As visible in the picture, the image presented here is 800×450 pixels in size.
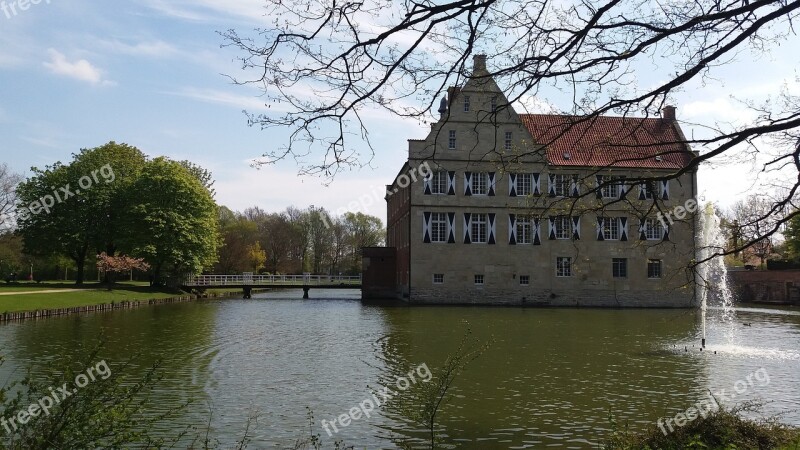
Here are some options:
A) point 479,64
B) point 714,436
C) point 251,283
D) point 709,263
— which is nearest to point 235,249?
point 251,283

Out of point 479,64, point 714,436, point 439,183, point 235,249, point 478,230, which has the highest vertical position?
point 439,183

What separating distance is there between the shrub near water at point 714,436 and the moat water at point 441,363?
133 centimetres

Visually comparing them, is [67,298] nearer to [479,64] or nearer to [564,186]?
[564,186]

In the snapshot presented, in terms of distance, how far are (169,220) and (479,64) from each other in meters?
43.5

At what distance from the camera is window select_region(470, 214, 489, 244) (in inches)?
1594

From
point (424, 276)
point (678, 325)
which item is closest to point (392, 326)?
point (678, 325)

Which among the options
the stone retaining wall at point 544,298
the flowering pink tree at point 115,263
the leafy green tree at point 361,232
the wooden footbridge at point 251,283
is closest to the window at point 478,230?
the stone retaining wall at point 544,298

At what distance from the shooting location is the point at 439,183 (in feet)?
132

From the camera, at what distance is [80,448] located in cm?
484

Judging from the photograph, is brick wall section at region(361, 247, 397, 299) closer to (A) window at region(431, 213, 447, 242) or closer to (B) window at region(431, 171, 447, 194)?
(A) window at region(431, 213, 447, 242)

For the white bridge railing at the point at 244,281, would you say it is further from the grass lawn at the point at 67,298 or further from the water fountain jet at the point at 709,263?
the water fountain jet at the point at 709,263

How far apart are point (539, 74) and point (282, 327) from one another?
20213 millimetres

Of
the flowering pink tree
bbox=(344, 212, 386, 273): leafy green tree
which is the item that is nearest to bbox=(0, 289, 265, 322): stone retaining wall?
the flowering pink tree

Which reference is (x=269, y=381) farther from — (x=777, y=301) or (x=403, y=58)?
(x=777, y=301)
